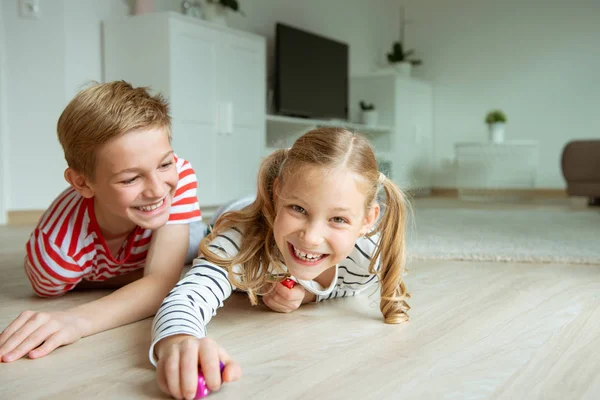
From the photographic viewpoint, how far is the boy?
104cm

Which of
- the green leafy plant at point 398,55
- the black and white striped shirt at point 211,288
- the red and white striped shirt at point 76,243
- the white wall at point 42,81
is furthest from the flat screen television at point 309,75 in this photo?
the black and white striped shirt at point 211,288

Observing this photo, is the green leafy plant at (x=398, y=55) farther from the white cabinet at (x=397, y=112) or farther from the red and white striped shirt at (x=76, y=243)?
the red and white striped shirt at (x=76, y=243)

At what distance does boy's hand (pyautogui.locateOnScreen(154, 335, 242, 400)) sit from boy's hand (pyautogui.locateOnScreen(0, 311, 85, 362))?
0.82 feet

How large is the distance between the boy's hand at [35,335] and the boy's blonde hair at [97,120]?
27 centimetres

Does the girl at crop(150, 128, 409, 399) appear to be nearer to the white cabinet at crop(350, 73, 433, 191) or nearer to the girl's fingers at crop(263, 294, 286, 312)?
the girl's fingers at crop(263, 294, 286, 312)

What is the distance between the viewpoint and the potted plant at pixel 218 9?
3990 mm

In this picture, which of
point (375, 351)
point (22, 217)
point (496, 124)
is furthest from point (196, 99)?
point (496, 124)

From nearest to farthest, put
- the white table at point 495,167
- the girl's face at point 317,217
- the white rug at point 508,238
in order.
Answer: the girl's face at point 317,217 < the white rug at point 508,238 < the white table at point 495,167

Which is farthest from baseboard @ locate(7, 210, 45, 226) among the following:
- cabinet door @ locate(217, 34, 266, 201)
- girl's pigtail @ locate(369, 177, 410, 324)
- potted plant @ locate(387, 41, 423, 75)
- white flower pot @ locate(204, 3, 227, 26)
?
potted plant @ locate(387, 41, 423, 75)

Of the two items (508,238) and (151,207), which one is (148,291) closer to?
(151,207)

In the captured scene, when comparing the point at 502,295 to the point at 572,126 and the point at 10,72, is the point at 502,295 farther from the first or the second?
the point at 572,126

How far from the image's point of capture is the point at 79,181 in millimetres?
1142

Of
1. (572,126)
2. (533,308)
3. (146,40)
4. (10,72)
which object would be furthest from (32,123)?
(572,126)

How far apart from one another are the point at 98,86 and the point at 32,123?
2445 mm
